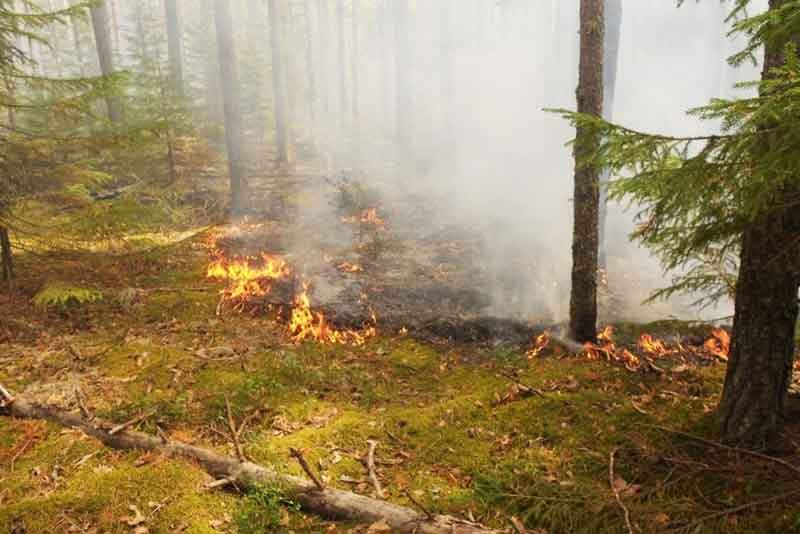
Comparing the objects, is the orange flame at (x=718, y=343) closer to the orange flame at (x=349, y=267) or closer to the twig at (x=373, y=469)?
the twig at (x=373, y=469)

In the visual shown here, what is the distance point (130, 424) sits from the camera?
571 centimetres

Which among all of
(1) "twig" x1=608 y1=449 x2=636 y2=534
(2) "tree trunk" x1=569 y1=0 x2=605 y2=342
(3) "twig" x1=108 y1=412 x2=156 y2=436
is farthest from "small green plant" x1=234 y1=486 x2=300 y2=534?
(2) "tree trunk" x1=569 y1=0 x2=605 y2=342

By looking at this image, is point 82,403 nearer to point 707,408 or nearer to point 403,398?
point 403,398

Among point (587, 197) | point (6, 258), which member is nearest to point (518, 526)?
point (587, 197)

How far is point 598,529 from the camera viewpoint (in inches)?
162

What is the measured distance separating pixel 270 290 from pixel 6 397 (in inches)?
217

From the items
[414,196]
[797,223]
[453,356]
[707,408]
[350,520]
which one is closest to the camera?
[797,223]

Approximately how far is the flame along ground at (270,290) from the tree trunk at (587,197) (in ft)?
12.9

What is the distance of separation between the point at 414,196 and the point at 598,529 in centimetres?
2049

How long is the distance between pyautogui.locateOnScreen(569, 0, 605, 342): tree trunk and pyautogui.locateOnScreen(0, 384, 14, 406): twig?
8120 millimetres

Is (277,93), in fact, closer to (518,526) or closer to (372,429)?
(372,429)

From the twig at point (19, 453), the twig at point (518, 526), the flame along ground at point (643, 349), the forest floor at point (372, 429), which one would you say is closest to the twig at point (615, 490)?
the forest floor at point (372, 429)

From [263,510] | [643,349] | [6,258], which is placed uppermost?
[6,258]

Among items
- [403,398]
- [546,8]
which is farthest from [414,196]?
[546,8]
